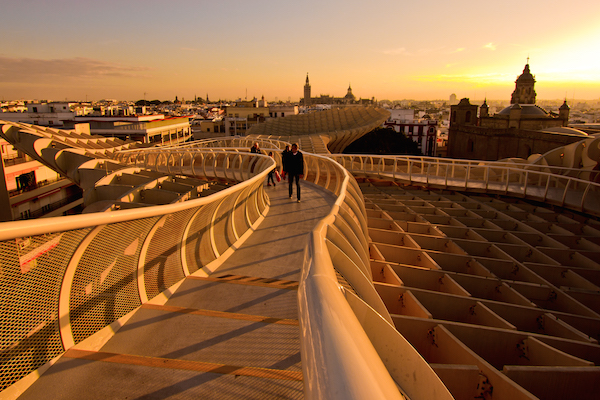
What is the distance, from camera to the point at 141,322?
2.80 metres

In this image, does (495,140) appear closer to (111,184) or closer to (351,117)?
(351,117)

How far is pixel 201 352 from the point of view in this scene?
247 centimetres

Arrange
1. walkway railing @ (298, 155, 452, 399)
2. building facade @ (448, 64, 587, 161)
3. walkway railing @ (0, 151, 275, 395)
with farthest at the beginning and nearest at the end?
1. building facade @ (448, 64, 587, 161)
2. walkway railing @ (0, 151, 275, 395)
3. walkway railing @ (298, 155, 452, 399)

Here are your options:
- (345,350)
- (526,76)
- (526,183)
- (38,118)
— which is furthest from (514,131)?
(38,118)

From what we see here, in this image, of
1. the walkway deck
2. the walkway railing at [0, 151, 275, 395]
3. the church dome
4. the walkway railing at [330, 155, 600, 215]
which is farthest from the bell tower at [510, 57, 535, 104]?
the walkway railing at [0, 151, 275, 395]

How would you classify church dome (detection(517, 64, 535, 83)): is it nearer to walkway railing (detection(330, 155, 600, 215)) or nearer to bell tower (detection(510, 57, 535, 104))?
bell tower (detection(510, 57, 535, 104))

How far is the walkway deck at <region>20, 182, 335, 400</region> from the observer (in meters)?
2.08

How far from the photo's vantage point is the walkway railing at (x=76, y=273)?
6.14 feet

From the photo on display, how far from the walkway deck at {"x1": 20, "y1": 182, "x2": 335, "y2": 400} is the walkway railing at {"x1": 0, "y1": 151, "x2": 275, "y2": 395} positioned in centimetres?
16

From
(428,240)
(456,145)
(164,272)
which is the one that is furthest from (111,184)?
(456,145)

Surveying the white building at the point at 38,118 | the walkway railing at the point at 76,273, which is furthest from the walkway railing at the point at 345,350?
the white building at the point at 38,118

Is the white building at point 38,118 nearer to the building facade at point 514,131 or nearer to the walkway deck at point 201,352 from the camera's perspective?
the walkway deck at point 201,352

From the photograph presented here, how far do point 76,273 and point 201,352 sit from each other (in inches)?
39.3

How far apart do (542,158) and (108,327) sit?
15053mm
